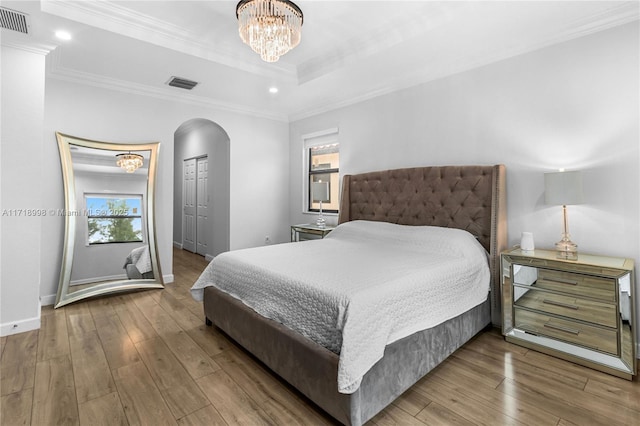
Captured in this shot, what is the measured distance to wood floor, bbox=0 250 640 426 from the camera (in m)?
1.63

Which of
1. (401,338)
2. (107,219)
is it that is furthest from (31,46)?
(401,338)

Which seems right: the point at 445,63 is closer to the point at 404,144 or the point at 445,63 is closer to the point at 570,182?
the point at 404,144

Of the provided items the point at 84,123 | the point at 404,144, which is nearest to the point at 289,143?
the point at 404,144

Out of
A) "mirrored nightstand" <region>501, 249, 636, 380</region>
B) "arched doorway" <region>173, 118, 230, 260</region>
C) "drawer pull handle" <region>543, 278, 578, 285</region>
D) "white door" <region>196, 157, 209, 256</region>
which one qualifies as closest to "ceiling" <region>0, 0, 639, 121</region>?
"arched doorway" <region>173, 118, 230, 260</region>

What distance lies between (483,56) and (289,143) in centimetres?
323

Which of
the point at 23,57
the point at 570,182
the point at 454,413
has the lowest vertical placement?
the point at 454,413

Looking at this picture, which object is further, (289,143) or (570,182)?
(289,143)

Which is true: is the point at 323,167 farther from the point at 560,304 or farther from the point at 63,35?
the point at 560,304

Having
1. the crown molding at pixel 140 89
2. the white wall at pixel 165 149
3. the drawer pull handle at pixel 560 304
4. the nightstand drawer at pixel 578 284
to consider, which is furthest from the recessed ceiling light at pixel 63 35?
the drawer pull handle at pixel 560 304

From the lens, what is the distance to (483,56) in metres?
2.95

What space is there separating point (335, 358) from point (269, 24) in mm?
2148

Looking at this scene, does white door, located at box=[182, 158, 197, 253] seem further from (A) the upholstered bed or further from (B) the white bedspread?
(B) the white bedspread

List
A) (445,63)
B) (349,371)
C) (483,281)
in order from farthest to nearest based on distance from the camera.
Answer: (445,63) < (483,281) < (349,371)

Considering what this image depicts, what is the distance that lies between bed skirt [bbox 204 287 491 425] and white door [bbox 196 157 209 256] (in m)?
3.67
